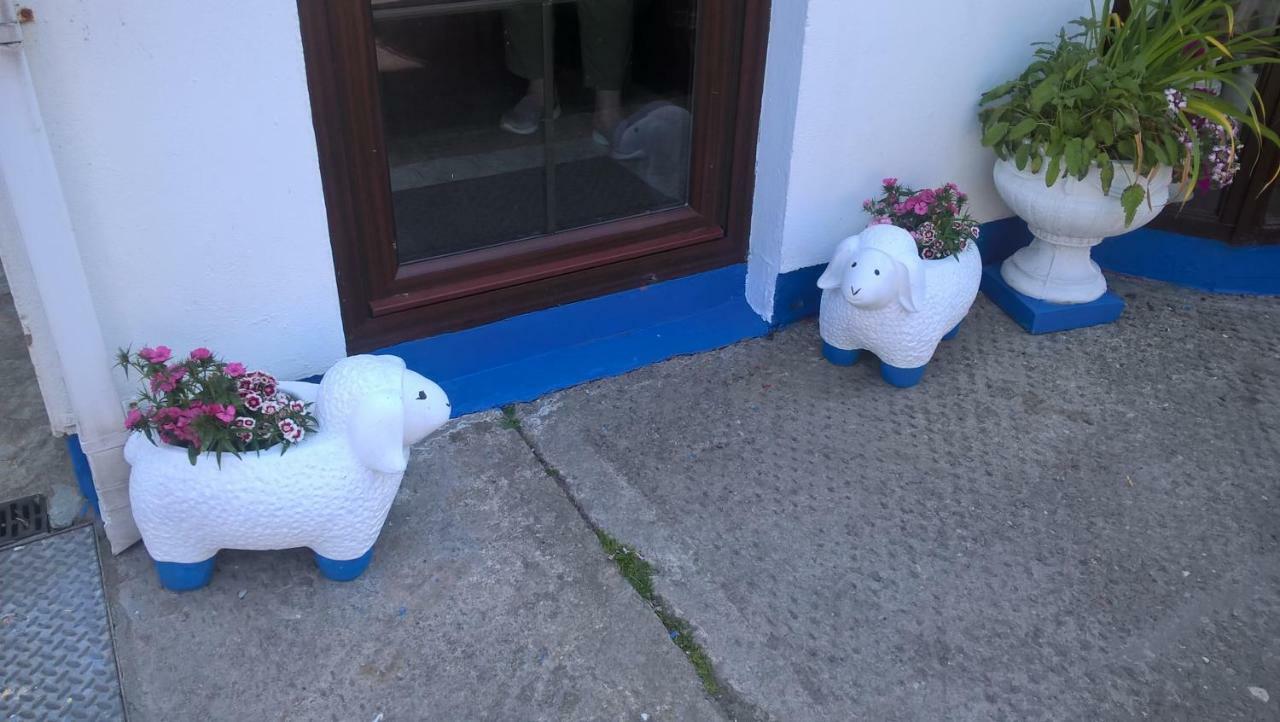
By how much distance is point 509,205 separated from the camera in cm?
321

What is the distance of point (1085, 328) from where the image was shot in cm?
377

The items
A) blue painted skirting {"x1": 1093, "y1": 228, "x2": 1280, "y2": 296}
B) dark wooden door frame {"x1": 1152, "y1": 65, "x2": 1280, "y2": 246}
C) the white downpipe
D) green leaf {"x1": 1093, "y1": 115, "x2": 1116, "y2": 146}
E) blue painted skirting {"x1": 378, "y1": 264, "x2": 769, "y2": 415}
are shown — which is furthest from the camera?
blue painted skirting {"x1": 1093, "y1": 228, "x2": 1280, "y2": 296}

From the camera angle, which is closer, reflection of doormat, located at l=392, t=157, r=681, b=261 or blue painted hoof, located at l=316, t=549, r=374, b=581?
blue painted hoof, located at l=316, t=549, r=374, b=581

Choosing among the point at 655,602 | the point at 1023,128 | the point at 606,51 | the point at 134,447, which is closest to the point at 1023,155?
the point at 1023,128

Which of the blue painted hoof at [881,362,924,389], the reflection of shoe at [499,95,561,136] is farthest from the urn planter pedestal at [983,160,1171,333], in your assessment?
the reflection of shoe at [499,95,561,136]

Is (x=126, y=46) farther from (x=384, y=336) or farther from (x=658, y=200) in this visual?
(x=658, y=200)

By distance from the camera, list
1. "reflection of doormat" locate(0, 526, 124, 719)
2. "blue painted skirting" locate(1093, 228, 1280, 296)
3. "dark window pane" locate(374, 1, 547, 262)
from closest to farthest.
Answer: "reflection of doormat" locate(0, 526, 124, 719) < "dark window pane" locate(374, 1, 547, 262) < "blue painted skirting" locate(1093, 228, 1280, 296)

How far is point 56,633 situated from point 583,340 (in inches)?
67.2

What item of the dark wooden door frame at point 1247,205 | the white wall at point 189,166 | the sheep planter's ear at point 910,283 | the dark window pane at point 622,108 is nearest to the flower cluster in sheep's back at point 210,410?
the white wall at point 189,166

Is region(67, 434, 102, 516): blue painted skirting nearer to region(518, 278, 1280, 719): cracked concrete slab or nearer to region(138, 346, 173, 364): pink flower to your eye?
region(138, 346, 173, 364): pink flower

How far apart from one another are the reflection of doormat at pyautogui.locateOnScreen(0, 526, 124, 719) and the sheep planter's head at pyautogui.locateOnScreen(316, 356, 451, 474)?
2.38 feet

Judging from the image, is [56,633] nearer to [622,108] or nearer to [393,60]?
[393,60]

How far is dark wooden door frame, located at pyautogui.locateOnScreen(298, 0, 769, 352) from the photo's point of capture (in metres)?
2.67

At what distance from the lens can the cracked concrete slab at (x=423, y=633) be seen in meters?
2.30
